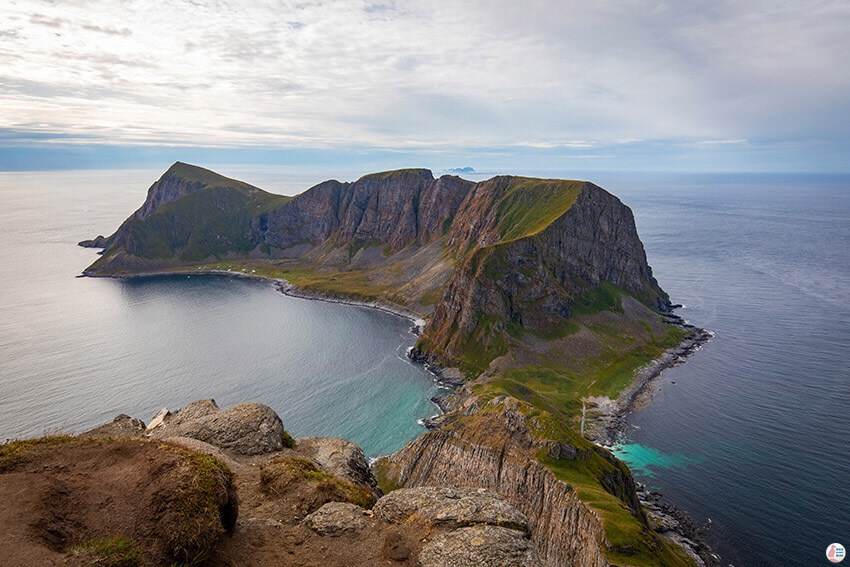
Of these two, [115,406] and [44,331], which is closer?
[115,406]

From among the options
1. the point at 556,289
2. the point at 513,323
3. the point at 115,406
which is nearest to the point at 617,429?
the point at 513,323

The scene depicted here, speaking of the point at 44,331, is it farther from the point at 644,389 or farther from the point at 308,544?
the point at 644,389

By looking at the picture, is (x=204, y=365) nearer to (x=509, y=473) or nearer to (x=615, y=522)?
(x=509, y=473)

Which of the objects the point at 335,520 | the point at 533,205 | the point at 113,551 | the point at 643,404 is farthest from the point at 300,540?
the point at 533,205

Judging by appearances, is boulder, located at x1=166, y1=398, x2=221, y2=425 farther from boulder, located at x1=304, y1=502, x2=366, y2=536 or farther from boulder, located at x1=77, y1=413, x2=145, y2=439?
boulder, located at x1=304, y1=502, x2=366, y2=536

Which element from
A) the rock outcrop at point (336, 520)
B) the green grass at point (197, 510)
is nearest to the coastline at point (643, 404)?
the rock outcrop at point (336, 520)

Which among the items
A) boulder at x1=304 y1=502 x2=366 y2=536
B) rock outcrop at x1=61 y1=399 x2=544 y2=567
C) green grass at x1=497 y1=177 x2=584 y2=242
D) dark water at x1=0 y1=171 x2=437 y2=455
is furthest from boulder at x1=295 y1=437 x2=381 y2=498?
green grass at x1=497 y1=177 x2=584 y2=242
